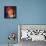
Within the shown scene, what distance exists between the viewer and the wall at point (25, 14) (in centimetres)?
489

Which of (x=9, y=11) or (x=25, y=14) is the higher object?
(x=9, y=11)

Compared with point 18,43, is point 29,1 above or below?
above

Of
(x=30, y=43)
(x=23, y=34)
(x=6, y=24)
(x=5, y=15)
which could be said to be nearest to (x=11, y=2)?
(x=5, y=15)

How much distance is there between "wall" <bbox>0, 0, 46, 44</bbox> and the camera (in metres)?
4.89

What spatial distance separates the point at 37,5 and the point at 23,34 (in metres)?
1.17

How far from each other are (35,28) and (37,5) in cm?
83

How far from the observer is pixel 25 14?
4.91 meters

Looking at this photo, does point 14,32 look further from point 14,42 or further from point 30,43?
point 30,43

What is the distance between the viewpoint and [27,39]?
15.3ft

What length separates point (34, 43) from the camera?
14.4 ft

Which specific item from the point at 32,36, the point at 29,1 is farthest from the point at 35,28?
the point at 29,1

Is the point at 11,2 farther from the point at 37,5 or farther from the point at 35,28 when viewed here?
the point at 35,28

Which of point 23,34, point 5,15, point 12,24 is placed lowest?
point 23,34

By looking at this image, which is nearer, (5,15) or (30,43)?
(30,43)
